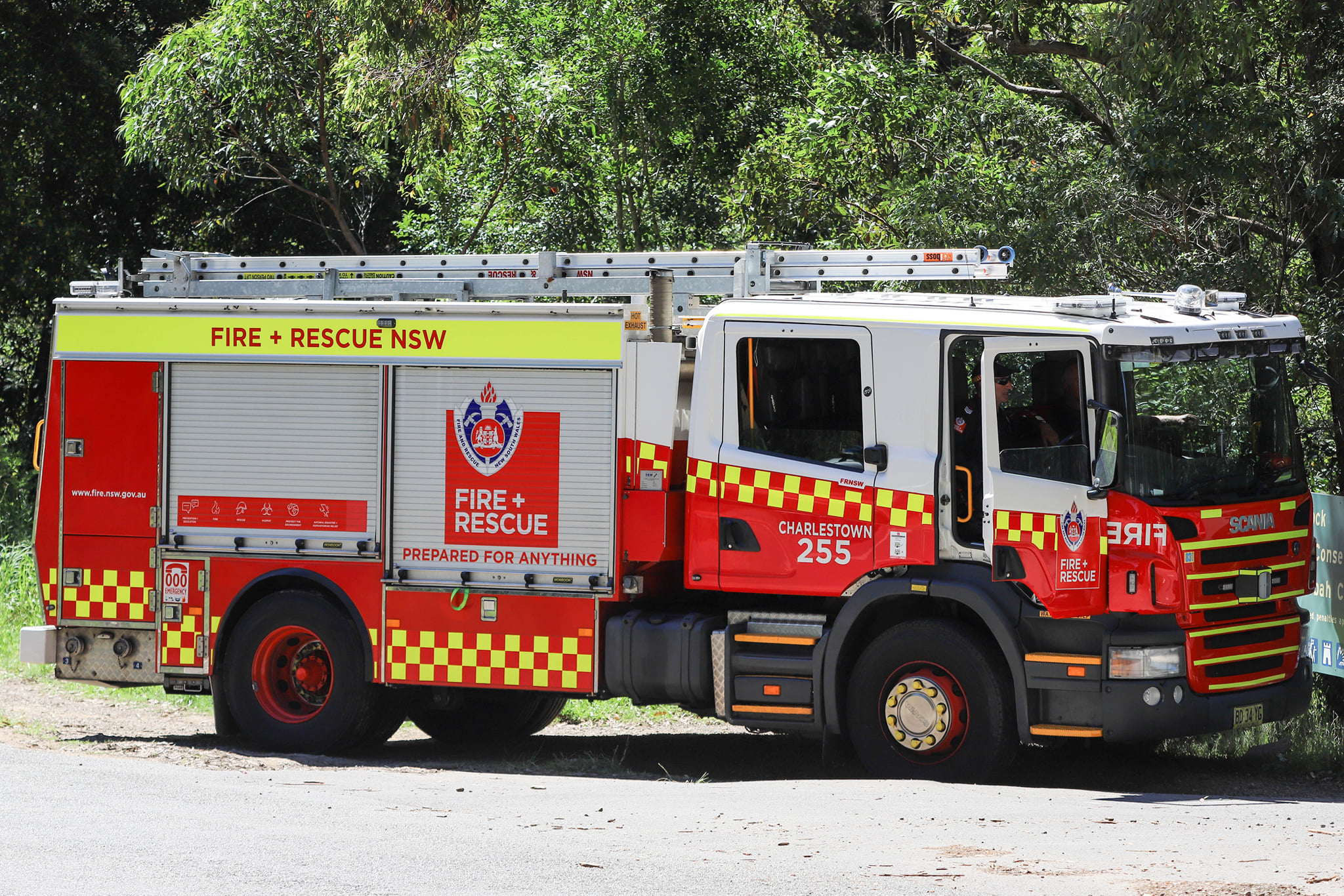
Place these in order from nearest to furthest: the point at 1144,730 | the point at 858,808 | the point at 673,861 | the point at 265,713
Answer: the point at 673,861, the point at 858,808, the point at 1144,730, the point at 265,713

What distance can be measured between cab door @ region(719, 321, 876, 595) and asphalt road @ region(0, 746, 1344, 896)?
1.29m

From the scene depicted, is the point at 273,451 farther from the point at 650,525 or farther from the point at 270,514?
the point at 650,525

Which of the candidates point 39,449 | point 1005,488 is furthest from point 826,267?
point 39,449

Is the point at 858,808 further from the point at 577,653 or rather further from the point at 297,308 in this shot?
the point at 297,308

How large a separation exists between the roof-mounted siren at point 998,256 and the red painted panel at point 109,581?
19.2 feet

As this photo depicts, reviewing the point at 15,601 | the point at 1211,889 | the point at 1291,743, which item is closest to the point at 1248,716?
the point at 1291,743

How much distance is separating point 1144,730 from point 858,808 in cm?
175

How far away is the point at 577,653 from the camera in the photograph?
33.0ft

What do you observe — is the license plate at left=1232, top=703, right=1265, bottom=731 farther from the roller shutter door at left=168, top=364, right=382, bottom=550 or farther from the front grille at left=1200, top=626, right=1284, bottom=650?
the roller shutter door at left=168, top=364, right=382, bottom=550

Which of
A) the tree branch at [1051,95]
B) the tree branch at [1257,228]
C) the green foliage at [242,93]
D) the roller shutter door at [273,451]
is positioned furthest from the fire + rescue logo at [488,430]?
the green foliage at [242,93]

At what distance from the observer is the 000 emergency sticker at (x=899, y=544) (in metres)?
9.20

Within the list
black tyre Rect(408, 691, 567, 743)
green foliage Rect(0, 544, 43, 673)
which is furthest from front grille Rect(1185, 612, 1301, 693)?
green foliage Rect(0, 544, 43, 673)

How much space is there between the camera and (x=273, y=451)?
10.6 metres

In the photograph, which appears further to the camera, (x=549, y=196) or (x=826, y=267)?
(x=549, y=196)
